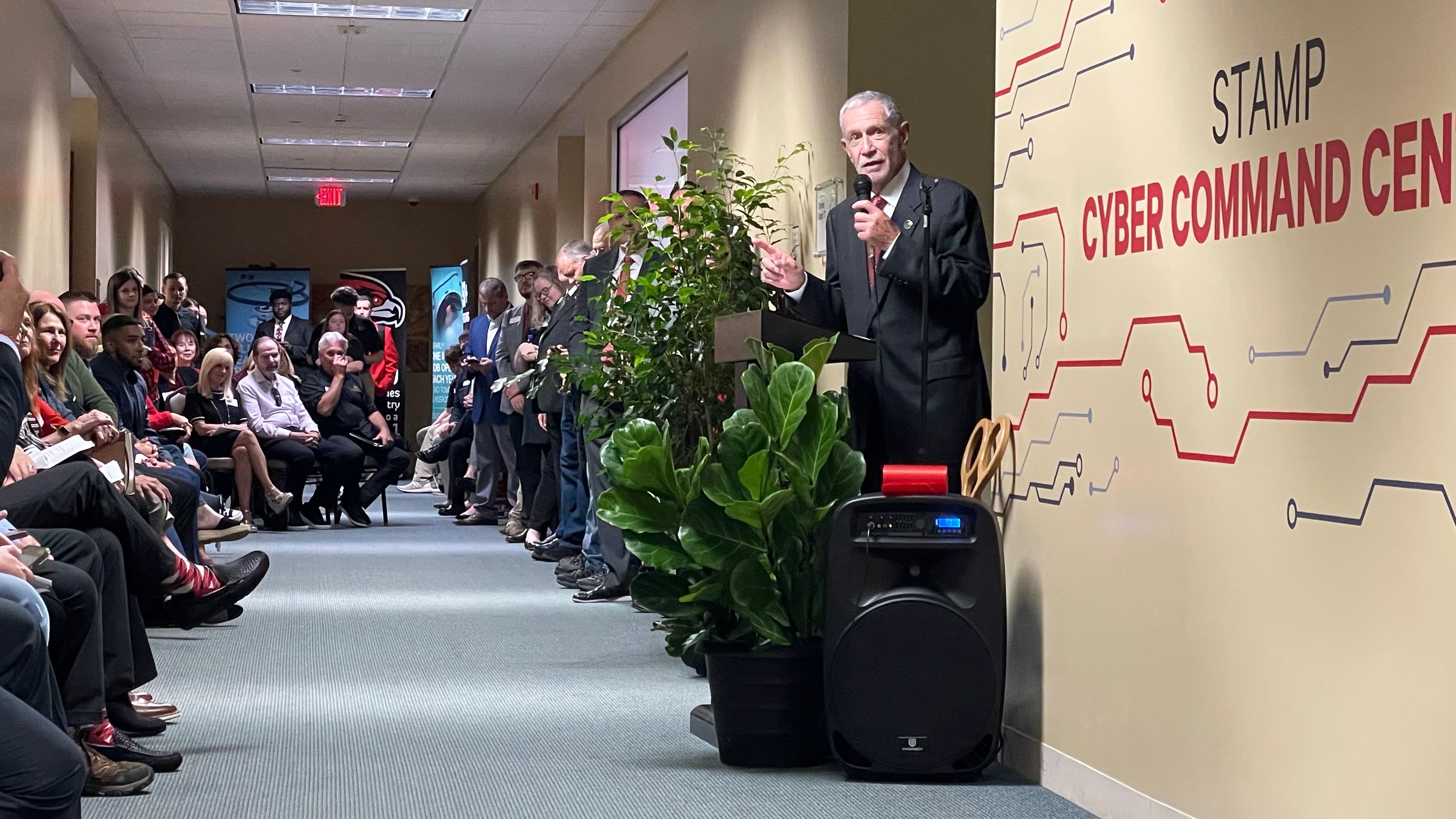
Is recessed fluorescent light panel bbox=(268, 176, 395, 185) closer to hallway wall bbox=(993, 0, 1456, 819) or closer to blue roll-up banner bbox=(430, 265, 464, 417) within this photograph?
blue roll-up banner bbox=(430, 265, 464, 417)

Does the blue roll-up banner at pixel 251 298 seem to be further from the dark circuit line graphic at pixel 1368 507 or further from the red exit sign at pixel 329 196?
the dark circuit line graphic at pixel 1368 507

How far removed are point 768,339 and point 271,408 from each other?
22.1 feet

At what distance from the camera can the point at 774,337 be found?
12.2 ft

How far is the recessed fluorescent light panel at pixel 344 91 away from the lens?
1146 cm

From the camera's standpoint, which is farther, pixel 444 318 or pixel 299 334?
pixel 444 318

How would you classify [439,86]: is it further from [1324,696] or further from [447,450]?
[1324,696]

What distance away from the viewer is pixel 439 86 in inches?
449

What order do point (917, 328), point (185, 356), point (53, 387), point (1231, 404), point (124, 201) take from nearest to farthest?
point (1231, 404) → point (917, 328) → point (53, 387) → point (185, 356) → point (124, 201)

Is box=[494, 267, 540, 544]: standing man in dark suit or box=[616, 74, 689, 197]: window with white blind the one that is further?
box=[494, 267, 540, 544]: standing man in dark suit

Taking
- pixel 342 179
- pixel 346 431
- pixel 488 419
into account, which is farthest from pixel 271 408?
pixel 342 179

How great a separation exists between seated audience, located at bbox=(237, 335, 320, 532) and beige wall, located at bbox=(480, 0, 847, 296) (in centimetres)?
227

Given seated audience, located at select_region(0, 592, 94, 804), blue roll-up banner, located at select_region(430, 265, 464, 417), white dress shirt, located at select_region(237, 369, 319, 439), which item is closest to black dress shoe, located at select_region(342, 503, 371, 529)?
white dress shirt, located at select_region(237, 369, 319, 439)

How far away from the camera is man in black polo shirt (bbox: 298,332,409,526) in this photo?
1016 cm

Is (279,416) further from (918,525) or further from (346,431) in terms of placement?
(918,525)
